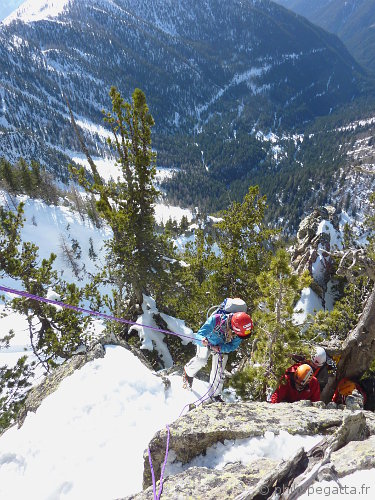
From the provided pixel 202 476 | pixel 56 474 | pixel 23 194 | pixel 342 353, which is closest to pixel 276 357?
pixel 342 353

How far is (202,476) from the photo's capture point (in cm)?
395

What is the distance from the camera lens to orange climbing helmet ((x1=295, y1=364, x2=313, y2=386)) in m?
7.13

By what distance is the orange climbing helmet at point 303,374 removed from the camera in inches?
281

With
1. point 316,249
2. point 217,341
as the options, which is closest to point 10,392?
point 217,341

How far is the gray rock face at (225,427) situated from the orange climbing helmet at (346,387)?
400cm

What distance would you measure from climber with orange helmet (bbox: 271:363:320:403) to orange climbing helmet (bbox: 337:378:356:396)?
73.4 inches

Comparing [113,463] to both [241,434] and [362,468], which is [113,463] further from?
[362,468]

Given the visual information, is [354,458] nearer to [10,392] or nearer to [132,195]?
[132,195]

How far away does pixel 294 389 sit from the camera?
297 inches

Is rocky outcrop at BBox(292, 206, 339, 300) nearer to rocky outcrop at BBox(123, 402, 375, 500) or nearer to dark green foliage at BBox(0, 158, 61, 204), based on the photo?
rocky outcrop at BBox(123, 402, 375, 500)

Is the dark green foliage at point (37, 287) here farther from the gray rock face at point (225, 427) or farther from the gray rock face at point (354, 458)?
the gray rock face at point (354, 458)

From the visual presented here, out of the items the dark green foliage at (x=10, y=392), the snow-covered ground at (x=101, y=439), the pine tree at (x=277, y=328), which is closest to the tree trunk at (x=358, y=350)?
the pine tree at (x=277, y=328)

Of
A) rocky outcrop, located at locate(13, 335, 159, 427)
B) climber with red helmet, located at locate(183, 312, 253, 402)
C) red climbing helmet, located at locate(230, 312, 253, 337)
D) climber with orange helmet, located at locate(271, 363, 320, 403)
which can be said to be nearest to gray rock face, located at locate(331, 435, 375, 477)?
red climbing helmet, located at locate(230, 312, 253, 337)

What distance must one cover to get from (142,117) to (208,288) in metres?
8.01
